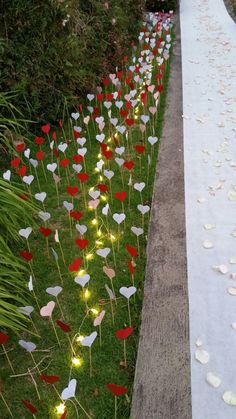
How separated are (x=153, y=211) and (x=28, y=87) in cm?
196

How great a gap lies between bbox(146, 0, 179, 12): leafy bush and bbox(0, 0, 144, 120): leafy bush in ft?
15.8

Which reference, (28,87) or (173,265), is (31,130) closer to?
(28,87)

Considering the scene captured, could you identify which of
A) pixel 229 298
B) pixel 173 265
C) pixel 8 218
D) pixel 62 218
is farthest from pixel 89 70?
pixel 229 298

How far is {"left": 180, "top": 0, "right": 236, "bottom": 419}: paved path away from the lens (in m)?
2.08

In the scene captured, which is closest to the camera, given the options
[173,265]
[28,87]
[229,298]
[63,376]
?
[63,376]

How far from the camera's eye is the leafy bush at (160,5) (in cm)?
936

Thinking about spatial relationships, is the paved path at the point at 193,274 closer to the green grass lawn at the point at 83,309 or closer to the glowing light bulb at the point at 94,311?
the green grass lawn at the point at 83,309

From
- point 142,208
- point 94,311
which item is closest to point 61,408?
point 94,311

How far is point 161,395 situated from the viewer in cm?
199

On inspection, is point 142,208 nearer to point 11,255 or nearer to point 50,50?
point 11,255

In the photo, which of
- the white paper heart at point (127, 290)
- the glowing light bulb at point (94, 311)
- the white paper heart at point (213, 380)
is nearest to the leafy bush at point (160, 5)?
the glowing light bulb at point (94, 311)

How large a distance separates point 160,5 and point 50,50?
6294mm

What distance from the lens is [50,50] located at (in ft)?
13.7

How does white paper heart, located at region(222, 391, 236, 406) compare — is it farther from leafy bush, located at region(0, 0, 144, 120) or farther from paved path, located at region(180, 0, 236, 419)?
leafy bush, located at region(0, 0, 144, 120)
